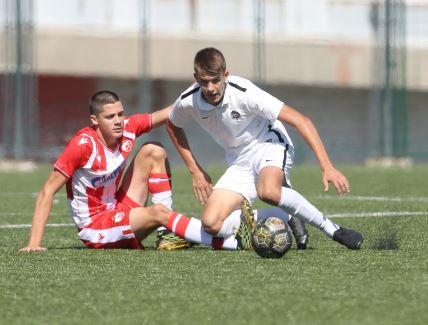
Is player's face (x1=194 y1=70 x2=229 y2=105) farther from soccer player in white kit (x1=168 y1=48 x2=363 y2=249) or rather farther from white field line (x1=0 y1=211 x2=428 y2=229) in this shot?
white field line (x1=0 y1=211 x2=428 y2=229)

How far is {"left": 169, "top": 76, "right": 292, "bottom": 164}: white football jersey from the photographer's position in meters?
8.32

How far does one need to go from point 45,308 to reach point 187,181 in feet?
45.5

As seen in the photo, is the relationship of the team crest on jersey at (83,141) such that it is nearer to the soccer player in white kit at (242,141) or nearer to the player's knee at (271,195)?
the soccer player in white kit at (242,141)

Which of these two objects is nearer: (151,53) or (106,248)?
(106,248)

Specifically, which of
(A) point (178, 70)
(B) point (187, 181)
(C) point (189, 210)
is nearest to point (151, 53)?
(A) point (178, 70)

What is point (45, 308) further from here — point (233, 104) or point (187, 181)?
point (187, 181)

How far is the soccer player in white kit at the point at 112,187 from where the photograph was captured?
27.0 feet

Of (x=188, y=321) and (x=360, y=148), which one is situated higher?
(x=188, y=321)

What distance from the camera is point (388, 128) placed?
27938 millimetres

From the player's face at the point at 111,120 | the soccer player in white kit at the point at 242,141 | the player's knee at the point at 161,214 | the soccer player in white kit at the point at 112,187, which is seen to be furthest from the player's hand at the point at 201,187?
the player's face at the point at 111,120

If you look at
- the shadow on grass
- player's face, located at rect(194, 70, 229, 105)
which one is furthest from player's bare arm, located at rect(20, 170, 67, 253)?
the shadow on grass

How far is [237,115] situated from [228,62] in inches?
930

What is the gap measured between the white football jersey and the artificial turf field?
Result: 2.91ft

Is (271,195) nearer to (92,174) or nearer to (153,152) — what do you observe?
(153,152)
